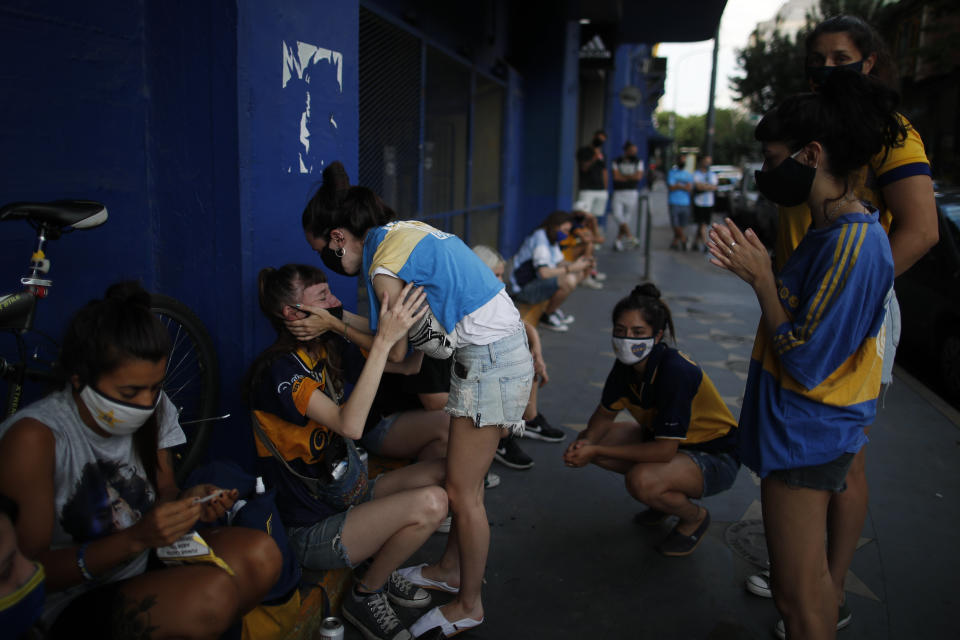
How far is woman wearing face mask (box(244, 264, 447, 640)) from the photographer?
2406mm

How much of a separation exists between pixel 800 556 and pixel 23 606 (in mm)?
1925

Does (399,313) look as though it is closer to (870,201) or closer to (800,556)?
(800,556)

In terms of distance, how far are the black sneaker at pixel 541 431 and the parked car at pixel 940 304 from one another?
359 cm

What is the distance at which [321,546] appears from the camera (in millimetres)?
2463

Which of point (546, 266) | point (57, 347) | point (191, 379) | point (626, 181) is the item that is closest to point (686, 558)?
point (191, 379)

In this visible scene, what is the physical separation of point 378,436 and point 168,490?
130 centimetres

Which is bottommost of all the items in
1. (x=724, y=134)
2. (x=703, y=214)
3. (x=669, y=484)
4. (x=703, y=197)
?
(x=669, y=484)

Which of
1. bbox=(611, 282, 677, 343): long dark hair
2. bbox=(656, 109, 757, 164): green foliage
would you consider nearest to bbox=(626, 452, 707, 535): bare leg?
bbox=(611, 282, 677, 343): long dark hair

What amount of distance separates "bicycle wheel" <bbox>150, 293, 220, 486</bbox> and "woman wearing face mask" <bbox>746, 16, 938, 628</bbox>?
7.41 ft

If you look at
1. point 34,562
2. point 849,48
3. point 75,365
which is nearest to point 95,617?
point 34,562

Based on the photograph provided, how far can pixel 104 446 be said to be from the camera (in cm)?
192

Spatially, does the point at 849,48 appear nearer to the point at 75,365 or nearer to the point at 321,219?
the point at 321,219

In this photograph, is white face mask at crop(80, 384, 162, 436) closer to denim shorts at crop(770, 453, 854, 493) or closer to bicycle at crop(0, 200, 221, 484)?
bicycle at crop(0, 200, 221, 484)

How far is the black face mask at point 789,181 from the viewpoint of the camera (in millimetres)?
1968
